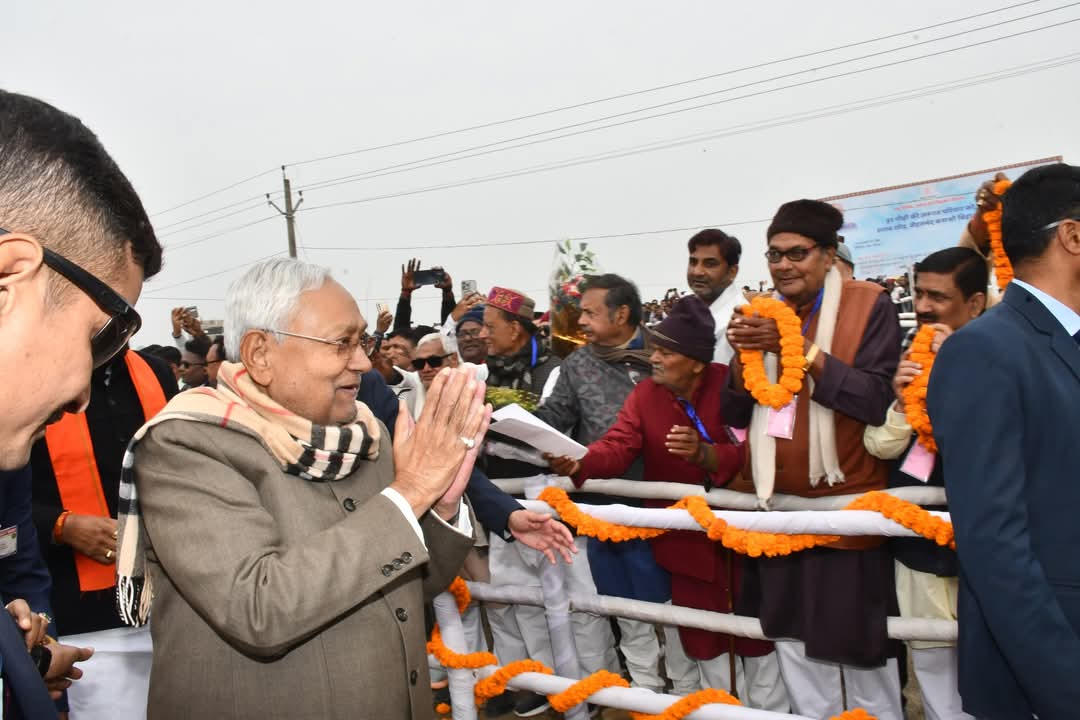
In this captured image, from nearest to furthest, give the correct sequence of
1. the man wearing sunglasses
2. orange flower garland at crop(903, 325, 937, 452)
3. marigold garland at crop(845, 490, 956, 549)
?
the man wearing sunglasses
marigold garland at crop(845, 490, 956, 549)
orange flower garland at crop(903, 325, 937, 452)

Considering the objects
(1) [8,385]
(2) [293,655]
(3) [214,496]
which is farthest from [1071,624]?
(1) [8,385]

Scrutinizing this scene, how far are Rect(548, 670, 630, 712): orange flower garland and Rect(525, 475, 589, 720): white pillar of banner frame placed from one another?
3.8 inches

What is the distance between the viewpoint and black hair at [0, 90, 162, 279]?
106 centimetres

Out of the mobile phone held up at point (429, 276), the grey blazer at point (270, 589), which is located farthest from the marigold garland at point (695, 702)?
the mobile phone held up at point (429, 276)

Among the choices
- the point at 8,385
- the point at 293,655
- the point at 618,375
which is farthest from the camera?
the point at 618,375

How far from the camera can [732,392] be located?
3.52m

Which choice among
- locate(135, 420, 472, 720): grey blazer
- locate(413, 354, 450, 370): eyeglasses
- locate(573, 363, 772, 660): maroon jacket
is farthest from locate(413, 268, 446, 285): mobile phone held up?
locate(135, 420, 472, 720): grey blazer

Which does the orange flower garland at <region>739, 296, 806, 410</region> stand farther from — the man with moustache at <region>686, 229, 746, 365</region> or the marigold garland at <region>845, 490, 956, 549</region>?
the man with moustache at <region>686, 229, 746, 365</region>

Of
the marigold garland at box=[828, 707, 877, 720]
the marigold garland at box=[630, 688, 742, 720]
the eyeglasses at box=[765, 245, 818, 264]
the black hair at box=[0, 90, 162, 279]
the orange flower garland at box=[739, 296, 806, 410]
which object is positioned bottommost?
the marigold garland at box=[828, 707, 877, 720]

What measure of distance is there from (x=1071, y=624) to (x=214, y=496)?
2.13 metres

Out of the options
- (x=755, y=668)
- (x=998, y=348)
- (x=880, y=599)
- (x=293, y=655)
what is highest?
(x=998, y=348)

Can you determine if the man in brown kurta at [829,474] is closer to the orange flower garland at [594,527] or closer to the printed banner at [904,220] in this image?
the orange flower garland at [594,527]

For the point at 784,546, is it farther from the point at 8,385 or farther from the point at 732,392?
the point at 8,385

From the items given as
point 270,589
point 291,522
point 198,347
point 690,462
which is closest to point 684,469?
point 690,462
